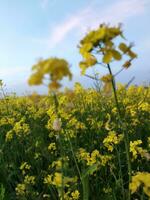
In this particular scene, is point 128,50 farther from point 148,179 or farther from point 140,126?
point 140,126

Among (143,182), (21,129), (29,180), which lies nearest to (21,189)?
(29,180)

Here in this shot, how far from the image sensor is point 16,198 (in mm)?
3654

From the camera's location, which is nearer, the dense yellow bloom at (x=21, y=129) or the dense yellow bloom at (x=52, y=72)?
the dense yellow bloom at (x=52, y=72)

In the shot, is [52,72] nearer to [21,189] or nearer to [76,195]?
[76,195]

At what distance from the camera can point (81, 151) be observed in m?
3.60

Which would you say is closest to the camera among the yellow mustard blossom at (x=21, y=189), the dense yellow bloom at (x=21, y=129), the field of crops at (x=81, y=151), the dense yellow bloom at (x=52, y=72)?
the dense yellow bloom at (x=52, y=72)

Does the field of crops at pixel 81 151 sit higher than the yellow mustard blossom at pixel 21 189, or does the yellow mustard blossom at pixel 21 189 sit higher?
the field of crops at pixel 81 151

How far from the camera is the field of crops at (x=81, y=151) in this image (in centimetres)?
185

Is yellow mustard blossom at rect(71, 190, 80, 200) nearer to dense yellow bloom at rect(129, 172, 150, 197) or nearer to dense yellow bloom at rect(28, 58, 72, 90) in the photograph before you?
dense yellow bloom at rect(129, 172, 150, 197)

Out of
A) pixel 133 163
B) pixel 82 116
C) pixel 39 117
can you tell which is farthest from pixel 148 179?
pixel 39 117

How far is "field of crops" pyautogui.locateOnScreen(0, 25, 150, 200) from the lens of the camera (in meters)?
1.85

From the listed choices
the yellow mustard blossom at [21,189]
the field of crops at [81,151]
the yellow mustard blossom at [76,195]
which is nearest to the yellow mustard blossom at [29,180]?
the field of crops at [81,151]

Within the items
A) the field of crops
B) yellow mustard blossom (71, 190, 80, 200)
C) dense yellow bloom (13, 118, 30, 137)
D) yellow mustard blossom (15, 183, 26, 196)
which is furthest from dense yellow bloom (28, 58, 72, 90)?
dense yellow bloom (13, 118, 30, 137)

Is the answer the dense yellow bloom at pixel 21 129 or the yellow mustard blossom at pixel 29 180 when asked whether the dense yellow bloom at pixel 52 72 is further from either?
the dense yellow bloom at pixel 21 129
